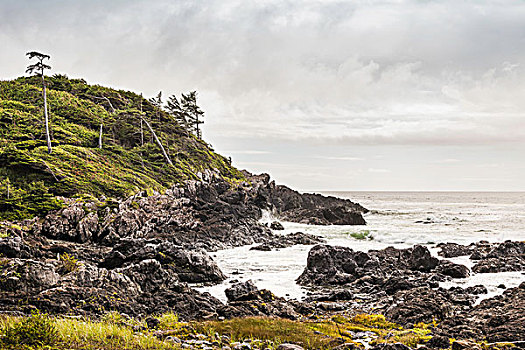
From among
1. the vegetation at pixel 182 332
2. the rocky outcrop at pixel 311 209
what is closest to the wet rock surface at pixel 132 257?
the vegetation at pixel 182 332

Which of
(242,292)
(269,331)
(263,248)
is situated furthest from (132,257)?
(263,248)

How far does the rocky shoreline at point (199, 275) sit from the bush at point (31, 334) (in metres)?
3.53

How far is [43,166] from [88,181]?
4194 millimetres

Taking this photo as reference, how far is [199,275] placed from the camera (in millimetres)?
22828

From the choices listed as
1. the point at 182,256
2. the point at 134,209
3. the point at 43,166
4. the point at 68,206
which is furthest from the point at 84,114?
the point at 182,256

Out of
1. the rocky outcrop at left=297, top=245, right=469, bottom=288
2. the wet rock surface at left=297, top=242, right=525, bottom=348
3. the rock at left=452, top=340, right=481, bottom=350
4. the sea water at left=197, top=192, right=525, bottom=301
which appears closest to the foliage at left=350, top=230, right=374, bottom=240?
the sea water at left=197, top=192, right=525, bottom=301

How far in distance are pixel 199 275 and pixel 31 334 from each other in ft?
48.0

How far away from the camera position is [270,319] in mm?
14172

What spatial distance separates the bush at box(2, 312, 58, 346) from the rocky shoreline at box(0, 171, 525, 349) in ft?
11.6

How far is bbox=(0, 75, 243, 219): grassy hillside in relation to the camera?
32850mm

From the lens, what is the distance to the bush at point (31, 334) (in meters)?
8.20

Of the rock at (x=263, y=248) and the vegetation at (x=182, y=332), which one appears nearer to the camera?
the vegetation at (x=182, y=332)

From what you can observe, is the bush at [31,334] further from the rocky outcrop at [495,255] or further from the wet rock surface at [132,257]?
the rocky outcrop at [495,255]

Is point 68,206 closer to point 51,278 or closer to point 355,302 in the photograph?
point 51,278
